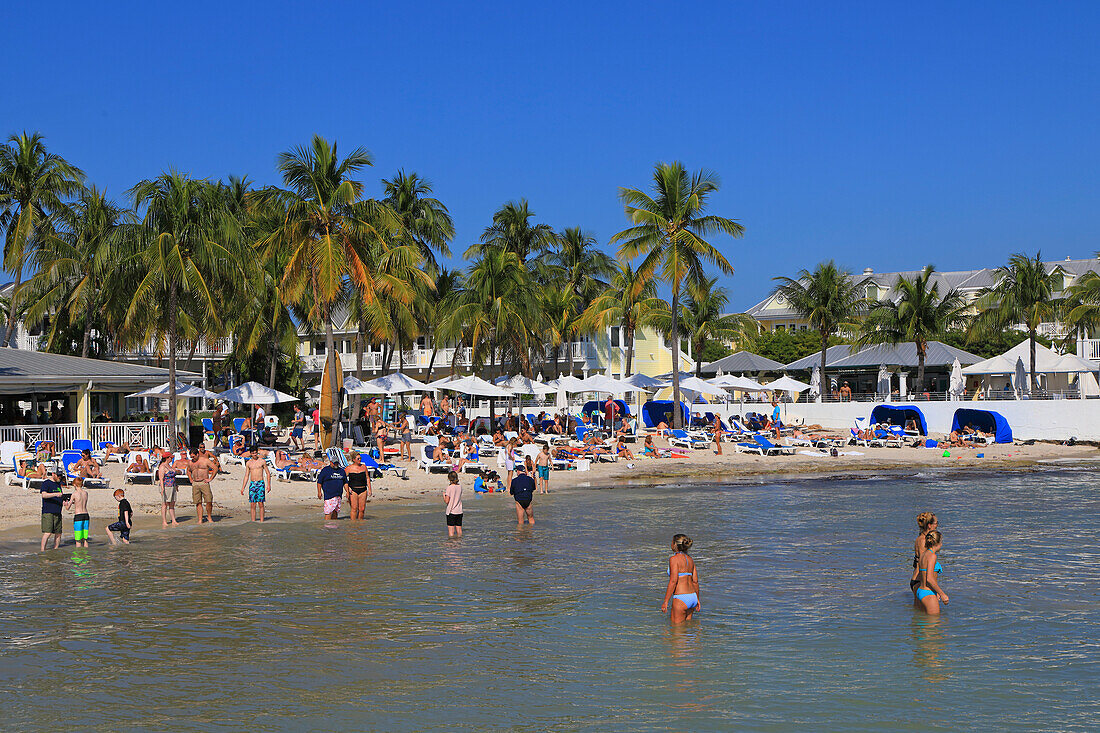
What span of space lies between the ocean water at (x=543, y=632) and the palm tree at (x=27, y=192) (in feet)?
85.9

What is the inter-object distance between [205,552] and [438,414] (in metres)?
24.6

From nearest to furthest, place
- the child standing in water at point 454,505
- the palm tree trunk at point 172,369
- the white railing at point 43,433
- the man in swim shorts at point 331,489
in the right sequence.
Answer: the child standing in water at point 454,505
the man in swim shorts at point 331,489
the white railing at point 43,433
the palm tree trunk at point 172,369

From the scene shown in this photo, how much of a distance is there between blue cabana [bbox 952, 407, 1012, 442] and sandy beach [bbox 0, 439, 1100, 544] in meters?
1.32

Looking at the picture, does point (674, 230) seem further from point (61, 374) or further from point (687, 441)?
point (61, 374)

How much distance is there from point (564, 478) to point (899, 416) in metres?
18.3

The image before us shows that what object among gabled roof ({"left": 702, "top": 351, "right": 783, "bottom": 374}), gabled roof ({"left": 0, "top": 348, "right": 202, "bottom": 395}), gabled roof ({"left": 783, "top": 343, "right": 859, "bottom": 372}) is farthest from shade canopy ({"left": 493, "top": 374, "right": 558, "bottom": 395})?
gabled roof ({"left": 783, "top": 343, "right": 859, "bottom": 372})

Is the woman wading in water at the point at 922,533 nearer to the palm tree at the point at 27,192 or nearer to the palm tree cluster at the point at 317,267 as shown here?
the palm tree cluster at the point at 317,267

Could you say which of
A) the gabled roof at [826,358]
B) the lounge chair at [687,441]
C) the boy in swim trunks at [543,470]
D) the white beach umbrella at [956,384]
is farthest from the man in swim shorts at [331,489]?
the gabled roof at [826,358]

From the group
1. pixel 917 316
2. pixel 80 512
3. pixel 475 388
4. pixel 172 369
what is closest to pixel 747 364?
pixel 917 316

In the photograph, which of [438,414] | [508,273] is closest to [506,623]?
[438,414]

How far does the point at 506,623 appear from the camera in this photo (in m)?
11.8

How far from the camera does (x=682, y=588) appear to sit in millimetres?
11359

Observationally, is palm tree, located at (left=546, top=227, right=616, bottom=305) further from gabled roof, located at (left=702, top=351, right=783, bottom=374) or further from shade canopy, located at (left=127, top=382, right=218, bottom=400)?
shade canopy, located at (left=127, top=382, right=218, bottom=400)

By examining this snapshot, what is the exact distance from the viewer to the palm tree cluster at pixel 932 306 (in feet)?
150
